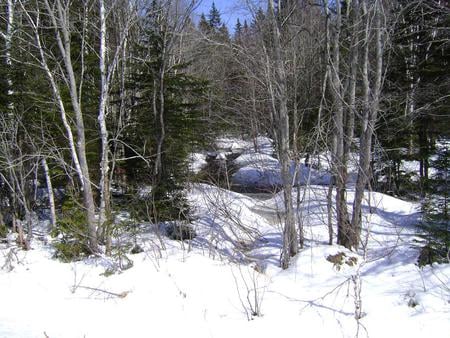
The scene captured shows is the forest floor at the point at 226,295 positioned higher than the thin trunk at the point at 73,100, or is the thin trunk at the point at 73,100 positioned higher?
the thin trunk at the point at 73,100

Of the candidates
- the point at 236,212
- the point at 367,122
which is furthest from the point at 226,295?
the point at 367,122

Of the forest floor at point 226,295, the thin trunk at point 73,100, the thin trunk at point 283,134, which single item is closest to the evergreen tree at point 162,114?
the thin trunk at point 73,100

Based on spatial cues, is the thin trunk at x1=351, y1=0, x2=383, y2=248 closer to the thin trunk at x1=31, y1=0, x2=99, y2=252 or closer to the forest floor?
the forest floor

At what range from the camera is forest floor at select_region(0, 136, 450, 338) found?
4.59 meters

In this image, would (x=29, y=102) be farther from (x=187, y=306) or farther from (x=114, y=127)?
(x=187, y=306)

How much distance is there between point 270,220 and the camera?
12.3 metres

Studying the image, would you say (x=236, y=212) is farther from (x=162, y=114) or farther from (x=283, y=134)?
(x=162, y=114)

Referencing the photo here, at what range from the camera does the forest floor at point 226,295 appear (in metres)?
4.59

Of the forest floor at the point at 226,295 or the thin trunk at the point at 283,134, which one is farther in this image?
the thin trunk at the point at 283,134

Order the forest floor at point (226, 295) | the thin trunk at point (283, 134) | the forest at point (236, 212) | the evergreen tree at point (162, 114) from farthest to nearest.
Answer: the evergreen tree at point (162, 114), the thin trunk at point (283, 134), the forest at point (236, 212), the forest floor at point (226, 295)

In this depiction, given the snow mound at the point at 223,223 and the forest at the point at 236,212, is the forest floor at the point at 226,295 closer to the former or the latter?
the forest at the point at 236,212

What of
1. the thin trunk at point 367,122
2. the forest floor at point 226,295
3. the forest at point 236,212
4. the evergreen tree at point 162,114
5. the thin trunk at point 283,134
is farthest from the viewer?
the evergreen tree at point 162,114

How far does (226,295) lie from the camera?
219 inches

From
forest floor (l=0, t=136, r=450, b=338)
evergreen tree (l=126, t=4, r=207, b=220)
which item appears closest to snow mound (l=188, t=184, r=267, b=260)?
forest floor (l=0, t=136, r=450, b=338)
